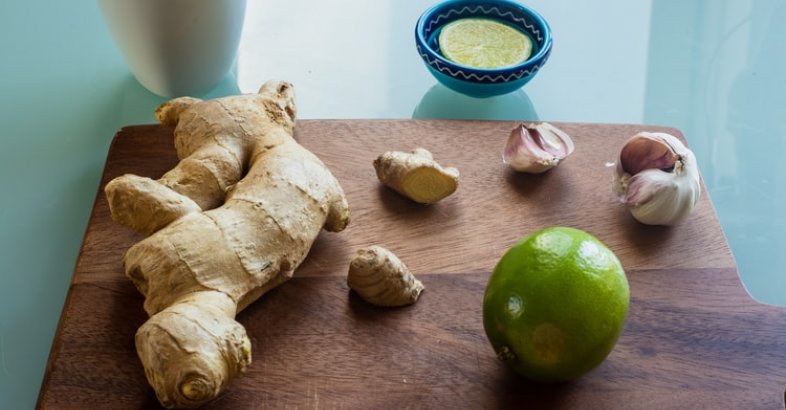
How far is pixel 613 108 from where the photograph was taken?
1.25 metres

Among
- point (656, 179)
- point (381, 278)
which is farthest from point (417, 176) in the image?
point (656, 179)

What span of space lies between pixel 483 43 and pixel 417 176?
29cm

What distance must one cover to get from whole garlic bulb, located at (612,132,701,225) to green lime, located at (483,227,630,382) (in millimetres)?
205

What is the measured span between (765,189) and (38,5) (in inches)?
44.5

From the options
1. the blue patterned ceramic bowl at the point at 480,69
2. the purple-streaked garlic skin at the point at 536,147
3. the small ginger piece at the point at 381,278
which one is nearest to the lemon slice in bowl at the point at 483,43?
the blue patterned ceramic bowl at the point at 480,69

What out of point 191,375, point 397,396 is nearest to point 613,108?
point 397,396

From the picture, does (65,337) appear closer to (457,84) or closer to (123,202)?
(123,202)

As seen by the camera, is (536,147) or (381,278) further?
(536,147)

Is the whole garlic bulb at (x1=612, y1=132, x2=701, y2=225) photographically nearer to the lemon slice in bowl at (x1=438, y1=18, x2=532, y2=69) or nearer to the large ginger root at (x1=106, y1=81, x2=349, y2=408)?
the lemon slice in bowl at (x1=438, y1=18, x2=532, y2=69)

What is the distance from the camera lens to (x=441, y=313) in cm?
87

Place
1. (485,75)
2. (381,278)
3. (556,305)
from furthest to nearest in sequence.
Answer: (485,75)
(381,278)
(556,305)

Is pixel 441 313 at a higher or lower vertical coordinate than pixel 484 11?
lower

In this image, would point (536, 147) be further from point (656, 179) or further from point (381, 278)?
point (381, 278)

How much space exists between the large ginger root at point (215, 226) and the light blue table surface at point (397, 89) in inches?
8.1
